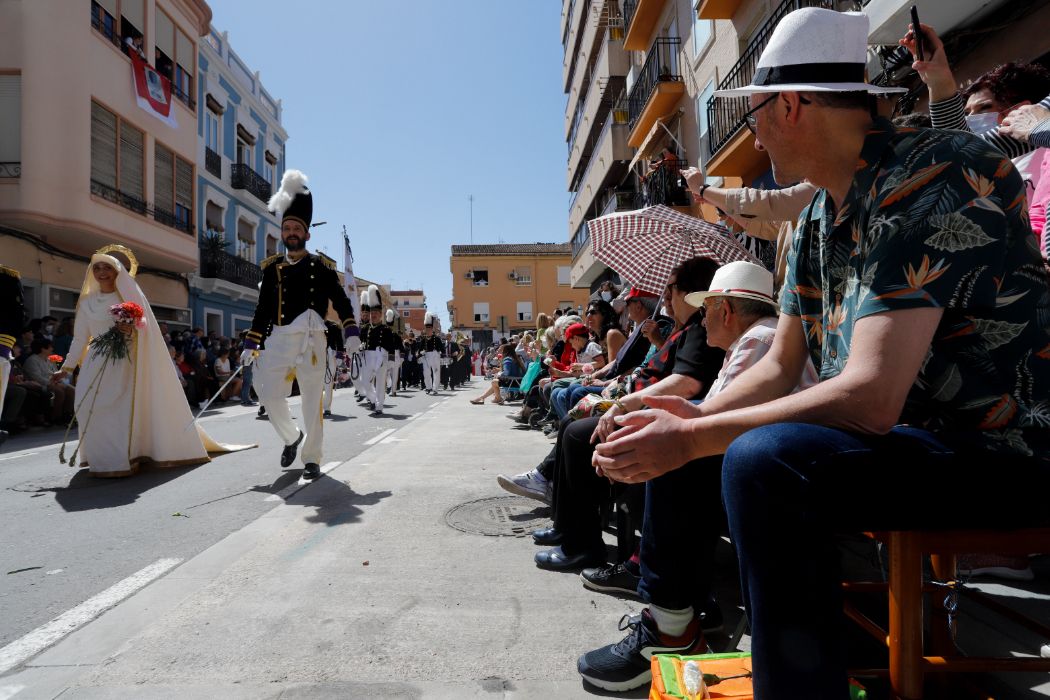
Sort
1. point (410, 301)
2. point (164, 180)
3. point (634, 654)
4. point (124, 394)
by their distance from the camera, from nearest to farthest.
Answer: point (634, 654) < point (124, 394) < point (164, 180) < point (410, 301)

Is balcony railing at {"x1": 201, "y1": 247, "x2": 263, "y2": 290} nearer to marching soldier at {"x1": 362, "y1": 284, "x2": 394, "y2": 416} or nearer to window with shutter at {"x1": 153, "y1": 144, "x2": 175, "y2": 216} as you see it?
window with shutter at {"x1": 153, "y1": 144, "x2": 175, "y2": 216}

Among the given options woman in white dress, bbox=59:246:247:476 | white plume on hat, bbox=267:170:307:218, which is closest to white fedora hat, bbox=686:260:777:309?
white plume on hat, bbox=267:170:307:218

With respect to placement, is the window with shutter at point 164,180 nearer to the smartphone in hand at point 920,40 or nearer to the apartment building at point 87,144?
the apartment building at point 87,144

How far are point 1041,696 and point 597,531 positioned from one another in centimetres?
174

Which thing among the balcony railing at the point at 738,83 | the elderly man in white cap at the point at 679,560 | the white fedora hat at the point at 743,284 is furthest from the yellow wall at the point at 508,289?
the elderly man in white cap at the point at 679,560

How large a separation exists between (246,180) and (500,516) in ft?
88.1

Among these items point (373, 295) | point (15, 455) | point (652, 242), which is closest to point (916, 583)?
point (652, 242)

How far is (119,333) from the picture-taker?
605 centimetres

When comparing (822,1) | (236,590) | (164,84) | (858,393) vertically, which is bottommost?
(236,590)

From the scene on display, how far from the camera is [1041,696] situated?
75.2 inches

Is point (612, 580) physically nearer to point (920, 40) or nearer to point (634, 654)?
point (634, 654)

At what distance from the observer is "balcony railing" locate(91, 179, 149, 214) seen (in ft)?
53.9

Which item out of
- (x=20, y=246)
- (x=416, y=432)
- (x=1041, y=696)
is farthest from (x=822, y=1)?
(x=20, y=246)

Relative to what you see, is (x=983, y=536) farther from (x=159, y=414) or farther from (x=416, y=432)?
(x=416, y=432)
